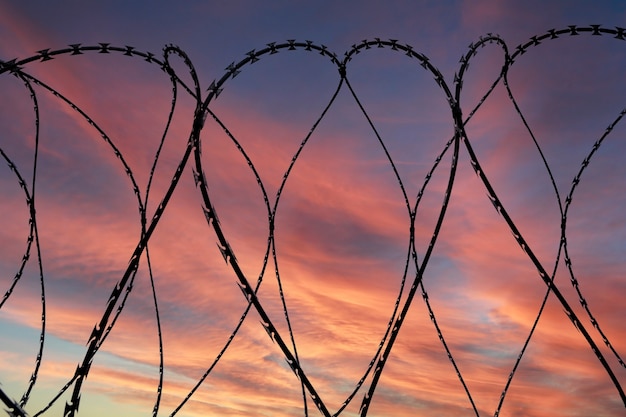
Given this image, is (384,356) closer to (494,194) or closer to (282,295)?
(494,194)

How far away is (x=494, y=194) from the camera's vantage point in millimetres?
7660

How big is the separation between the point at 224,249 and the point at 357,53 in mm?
4742

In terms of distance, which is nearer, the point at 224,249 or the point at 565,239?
the point at 224,249

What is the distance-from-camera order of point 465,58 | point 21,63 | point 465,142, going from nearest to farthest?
1. point 465,142
2. point 465,58
3. point 21,63

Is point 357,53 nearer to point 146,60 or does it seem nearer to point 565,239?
point 146,60

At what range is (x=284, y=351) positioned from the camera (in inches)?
252

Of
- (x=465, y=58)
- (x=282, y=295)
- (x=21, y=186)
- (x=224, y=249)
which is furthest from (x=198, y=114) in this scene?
(x=21, y=186)

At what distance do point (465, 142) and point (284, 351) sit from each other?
3462mm

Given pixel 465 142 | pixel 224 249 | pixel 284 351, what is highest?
pixel 465 142

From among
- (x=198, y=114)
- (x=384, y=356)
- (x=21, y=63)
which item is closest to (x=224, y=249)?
(x=198, y=114)

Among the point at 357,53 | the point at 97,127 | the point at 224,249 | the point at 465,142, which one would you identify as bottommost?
the point at 224,249

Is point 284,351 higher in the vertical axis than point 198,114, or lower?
lower

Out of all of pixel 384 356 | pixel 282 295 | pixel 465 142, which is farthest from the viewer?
pixel 282 295

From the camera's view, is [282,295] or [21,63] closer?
[21,63]
